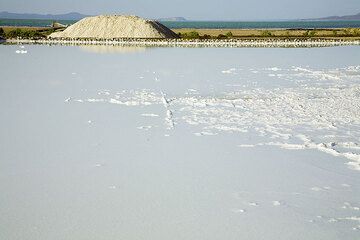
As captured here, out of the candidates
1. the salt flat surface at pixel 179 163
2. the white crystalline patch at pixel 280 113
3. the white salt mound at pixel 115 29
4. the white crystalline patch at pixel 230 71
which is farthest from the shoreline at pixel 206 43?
the salt flat surface at pixel 179 163

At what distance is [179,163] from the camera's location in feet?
18.4

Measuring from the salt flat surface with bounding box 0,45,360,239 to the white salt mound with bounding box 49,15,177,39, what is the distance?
108 feet

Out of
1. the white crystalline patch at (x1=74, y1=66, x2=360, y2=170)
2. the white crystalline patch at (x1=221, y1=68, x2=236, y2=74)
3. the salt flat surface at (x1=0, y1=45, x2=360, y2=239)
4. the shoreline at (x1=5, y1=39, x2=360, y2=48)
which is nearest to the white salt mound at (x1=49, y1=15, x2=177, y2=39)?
the shoreline at (x1=5, y1=39, x2=360, y2=48)

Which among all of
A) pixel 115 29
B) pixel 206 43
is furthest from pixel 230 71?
pixel 115 29

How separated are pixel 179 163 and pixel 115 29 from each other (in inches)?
1610

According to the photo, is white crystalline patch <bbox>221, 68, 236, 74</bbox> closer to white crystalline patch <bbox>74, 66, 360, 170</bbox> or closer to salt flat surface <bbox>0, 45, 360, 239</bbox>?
white crystalline patch <bbox>74, 66, 360, 170</bbox>

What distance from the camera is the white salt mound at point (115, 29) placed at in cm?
4392

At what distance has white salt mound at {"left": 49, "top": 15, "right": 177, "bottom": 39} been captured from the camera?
144 ft

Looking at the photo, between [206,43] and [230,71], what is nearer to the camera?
[230,71]

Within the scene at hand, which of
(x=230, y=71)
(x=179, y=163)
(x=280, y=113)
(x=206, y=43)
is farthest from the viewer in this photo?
(x=206, y=43)

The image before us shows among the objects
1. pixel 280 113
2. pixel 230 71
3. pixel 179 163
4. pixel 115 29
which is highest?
pixel 115 29

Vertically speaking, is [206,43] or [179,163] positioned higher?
[206,43]

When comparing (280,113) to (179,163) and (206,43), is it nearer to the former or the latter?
(179,163)

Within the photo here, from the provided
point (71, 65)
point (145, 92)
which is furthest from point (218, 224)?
point (71, 65)
